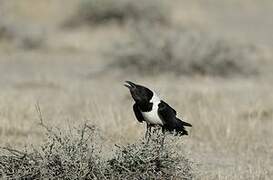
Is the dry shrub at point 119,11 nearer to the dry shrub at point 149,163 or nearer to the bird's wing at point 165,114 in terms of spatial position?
the bird's wing at point 165,114

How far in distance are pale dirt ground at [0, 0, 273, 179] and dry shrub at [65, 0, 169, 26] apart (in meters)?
0.61

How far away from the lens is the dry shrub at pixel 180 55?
17.1 m

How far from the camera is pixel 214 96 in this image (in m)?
13.7

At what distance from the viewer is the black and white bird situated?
7152 mm

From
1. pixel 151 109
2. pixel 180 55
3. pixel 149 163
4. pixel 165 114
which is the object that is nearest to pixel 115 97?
pixel 180 55

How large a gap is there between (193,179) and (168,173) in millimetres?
483

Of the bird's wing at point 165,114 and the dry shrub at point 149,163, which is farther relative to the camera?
the bird's wing at point 165,114

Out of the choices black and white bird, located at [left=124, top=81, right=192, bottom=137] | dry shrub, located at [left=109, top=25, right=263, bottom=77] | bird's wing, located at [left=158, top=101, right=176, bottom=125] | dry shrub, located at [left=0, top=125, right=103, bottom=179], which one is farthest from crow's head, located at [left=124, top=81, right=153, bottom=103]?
dry shrub, located at [left=109, top=25, right=263, bottom=77]

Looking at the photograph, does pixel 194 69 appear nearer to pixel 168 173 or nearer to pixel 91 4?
pixel 91 4

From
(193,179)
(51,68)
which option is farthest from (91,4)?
(193,179)

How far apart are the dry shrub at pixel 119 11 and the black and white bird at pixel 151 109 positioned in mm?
15944

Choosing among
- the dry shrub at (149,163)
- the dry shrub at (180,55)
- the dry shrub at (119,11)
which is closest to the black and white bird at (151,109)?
the dry shrub at (149,163)

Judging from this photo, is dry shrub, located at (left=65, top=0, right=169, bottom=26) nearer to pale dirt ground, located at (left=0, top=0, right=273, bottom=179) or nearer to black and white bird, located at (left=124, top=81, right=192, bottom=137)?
pale dirt ground, located at (left=0, top=0, right=273, bottom=179)

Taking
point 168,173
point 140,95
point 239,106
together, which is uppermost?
point 239,106
